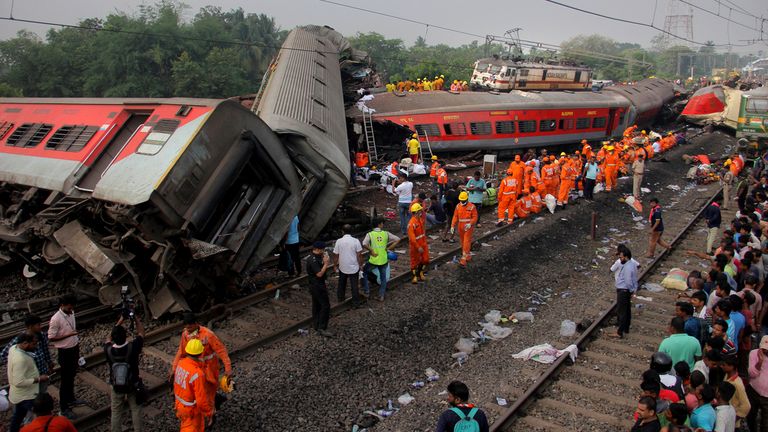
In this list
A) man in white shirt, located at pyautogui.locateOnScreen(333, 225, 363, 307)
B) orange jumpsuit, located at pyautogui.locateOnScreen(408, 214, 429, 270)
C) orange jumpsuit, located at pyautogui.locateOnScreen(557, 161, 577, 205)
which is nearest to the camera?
man in white shirt, located at pyautogui.locateOnScreen(333, 225, 363, 307)

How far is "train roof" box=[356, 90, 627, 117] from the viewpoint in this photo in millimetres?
20828

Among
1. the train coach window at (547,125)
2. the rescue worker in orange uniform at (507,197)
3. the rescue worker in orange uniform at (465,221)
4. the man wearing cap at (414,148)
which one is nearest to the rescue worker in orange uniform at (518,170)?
the rescue worker in orange uniform at (507,197)

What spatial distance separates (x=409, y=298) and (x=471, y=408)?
4.99 meters

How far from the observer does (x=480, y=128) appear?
68.8 feet

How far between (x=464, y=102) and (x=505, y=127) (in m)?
1.81

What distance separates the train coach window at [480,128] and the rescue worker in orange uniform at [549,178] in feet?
19.4

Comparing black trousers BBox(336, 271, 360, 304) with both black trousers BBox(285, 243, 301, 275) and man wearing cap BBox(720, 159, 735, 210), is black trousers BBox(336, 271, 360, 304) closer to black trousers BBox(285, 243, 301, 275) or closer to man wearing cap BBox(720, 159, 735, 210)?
black trousers BBox(285, 243, 301, 275)

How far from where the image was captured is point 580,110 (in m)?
24.2

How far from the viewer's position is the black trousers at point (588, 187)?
52.3ft

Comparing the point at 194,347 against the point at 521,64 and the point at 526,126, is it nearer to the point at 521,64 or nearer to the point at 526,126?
the point at 526,126

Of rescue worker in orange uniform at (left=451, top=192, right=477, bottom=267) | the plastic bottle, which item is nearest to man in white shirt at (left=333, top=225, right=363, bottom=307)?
the plastic bottle

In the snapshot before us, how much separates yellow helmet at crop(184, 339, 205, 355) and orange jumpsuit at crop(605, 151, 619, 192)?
1488 centimetres

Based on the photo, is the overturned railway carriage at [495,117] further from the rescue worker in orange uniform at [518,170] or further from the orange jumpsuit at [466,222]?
the orange jumpsuit at [466,222]

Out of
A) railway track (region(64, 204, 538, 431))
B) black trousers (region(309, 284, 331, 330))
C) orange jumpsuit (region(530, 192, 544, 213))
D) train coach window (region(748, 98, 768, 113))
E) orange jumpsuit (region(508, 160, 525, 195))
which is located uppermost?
train coach window (region(748, 98, 768, 113))
